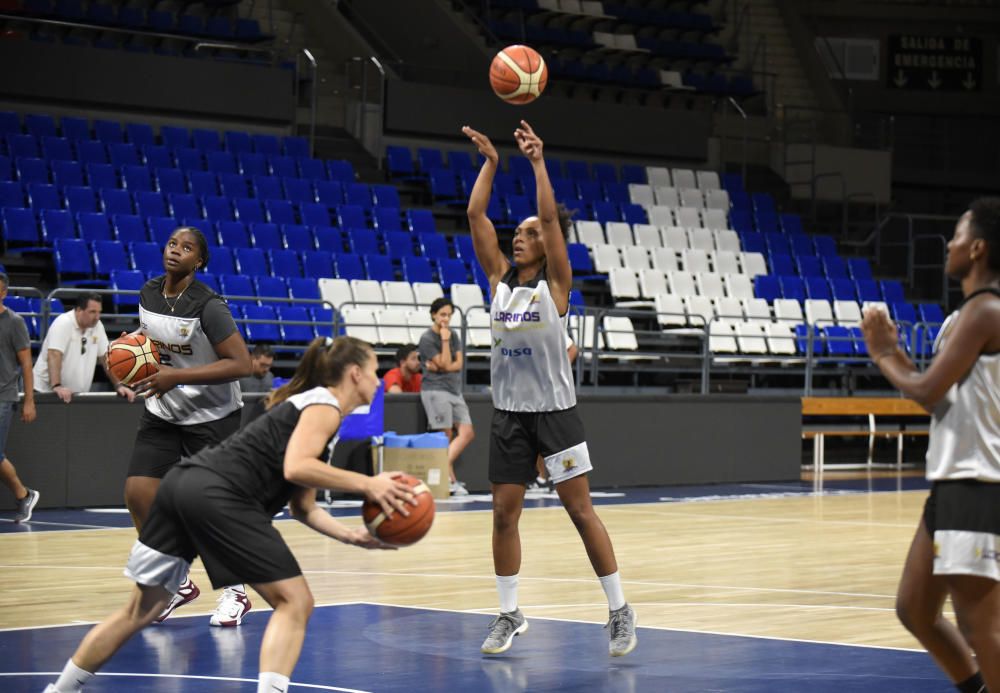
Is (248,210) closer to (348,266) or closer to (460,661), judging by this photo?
(348,266)

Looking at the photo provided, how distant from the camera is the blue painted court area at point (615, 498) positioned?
12422mm

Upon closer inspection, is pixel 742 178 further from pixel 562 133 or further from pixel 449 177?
pixel 449 177

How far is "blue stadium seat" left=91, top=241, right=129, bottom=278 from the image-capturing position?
54.2 ft

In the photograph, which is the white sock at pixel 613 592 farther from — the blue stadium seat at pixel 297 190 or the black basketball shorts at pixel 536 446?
the blue stadium seat at pixel 297 190

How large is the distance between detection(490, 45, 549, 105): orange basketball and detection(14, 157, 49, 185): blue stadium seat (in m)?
10.8

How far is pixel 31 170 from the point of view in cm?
1814

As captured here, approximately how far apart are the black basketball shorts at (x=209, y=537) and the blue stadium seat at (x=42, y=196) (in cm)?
1313

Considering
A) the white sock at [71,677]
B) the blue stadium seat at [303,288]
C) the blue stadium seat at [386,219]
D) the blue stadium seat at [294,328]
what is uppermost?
the blue stadium seat at [386,219]

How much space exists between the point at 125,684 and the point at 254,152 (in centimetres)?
1576

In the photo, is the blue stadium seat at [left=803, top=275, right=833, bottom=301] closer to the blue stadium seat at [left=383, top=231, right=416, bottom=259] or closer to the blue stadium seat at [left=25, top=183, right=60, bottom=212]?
the blue stadium seat at [left=383, top=231, right=416, bottom=259]

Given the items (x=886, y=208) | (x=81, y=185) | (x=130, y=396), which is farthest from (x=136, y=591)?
(x=886, y=208)

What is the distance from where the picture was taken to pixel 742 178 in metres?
26.7

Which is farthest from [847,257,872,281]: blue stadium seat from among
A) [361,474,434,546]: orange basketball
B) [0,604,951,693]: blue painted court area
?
[361,474,434,546]: orange basketball

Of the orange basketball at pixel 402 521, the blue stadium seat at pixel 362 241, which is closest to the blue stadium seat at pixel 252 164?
the blue stadium seat at pixel 362 241
